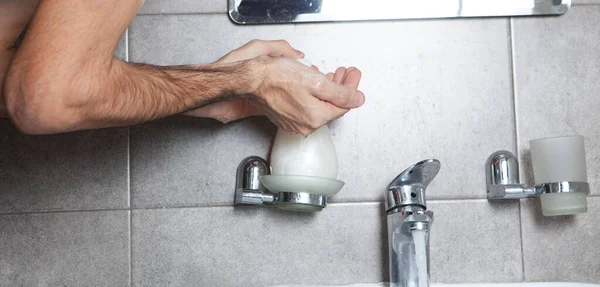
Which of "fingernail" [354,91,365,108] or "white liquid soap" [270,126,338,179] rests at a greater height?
"fingernail" [354,91,365,108]

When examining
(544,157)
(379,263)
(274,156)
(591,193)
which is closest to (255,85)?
(274,156)

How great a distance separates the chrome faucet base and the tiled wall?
0.16ft

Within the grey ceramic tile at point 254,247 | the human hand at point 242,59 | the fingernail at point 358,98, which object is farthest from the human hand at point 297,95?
the grey ceramic tile at point 254,247

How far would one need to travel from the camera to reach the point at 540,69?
128cm

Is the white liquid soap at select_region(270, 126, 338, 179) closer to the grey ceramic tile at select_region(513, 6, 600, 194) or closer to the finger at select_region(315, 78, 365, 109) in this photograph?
the finger at select_region(315, 78, 365, 109)

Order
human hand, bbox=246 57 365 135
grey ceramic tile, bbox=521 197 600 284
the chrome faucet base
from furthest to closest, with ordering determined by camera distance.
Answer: grey ceramic tile, bbox=521 197 600 284 < the chrome faucet base < human hand, bbox=246 57 365 135

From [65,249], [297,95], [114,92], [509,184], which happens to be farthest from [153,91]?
[509,184]

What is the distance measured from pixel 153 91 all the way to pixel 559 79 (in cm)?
78

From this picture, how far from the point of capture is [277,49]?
3.82ft

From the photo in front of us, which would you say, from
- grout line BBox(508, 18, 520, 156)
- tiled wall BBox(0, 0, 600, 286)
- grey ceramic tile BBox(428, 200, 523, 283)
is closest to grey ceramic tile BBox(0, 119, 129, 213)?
tiled wall BBox(0, 0, 600, 286)

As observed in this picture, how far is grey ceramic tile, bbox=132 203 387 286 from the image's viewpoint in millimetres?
1221

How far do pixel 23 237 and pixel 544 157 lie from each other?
3.14 ft

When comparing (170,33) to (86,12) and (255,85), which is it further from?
(86,12)

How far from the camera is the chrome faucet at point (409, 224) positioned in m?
1.10
